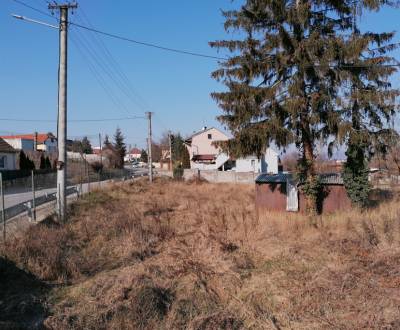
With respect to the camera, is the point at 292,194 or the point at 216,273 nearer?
the point at 216,273

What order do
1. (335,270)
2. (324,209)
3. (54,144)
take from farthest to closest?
(54,144)
(324,209)
(335,270)

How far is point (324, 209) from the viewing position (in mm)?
19562

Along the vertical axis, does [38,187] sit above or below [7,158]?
below

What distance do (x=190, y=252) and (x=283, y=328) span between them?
4.55 metres

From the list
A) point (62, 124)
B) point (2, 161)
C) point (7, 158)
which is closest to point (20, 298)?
point (62, 124)

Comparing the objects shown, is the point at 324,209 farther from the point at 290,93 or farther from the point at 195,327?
the point at 195,327

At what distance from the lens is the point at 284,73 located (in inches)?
649

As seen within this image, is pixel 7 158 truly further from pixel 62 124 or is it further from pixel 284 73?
pixel 284 73

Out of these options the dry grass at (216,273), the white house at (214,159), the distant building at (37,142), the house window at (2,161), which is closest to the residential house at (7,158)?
the house window at (2,161)

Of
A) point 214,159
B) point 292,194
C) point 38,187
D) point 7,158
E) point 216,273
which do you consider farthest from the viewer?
point 214,159

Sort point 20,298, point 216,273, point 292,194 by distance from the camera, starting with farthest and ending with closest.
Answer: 1. point 292,194
2. point 216,273
3. point 20,298

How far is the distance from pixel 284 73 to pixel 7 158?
38.6 m

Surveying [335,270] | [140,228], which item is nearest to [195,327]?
[335,270]

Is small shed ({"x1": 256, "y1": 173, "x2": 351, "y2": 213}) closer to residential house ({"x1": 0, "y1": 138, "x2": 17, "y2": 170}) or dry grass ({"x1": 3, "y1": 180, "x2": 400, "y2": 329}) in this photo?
dry grass ({"x1": 3, "y1": 180, "x2": 400, "y2": 329})
